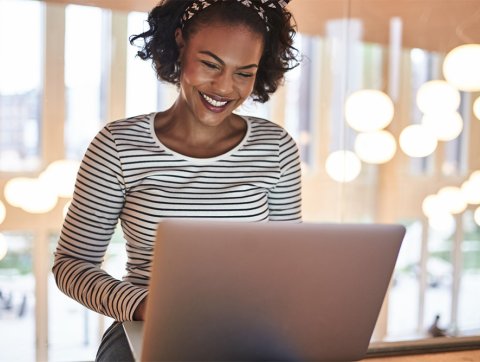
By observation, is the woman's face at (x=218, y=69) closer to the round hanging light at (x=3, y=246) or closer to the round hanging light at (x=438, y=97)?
the round hanging light at (x=3, y=246)

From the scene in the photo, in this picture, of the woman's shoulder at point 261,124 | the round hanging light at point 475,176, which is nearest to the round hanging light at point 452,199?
the round hanging light at point 475,176

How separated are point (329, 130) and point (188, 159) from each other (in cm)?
233

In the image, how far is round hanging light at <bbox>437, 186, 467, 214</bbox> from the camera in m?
3.17

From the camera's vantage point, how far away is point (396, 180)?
367 cm

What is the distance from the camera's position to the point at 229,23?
58.6 inches

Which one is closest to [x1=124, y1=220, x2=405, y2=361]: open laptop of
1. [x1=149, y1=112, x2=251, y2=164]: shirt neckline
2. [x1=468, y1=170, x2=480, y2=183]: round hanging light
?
[x1=149, y1=112, x2=251, y2=164]: shirt neckline

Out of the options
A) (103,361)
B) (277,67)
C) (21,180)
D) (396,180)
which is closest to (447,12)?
(396,180)

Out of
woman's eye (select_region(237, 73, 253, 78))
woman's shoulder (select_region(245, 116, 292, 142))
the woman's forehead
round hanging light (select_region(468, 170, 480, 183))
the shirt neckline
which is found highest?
the woman's forehead

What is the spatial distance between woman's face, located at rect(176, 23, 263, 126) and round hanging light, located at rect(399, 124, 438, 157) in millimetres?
1913

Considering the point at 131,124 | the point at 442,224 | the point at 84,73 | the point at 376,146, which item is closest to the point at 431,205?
the point at 442,224

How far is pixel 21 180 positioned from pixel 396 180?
208cm

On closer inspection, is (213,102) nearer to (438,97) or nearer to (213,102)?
(213,102)

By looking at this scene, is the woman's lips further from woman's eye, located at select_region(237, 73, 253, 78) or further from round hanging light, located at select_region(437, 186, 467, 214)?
round hanging light, located at select_region(437, 186, 467, 214)

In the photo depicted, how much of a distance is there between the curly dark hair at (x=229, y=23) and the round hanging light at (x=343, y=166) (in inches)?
68.2
